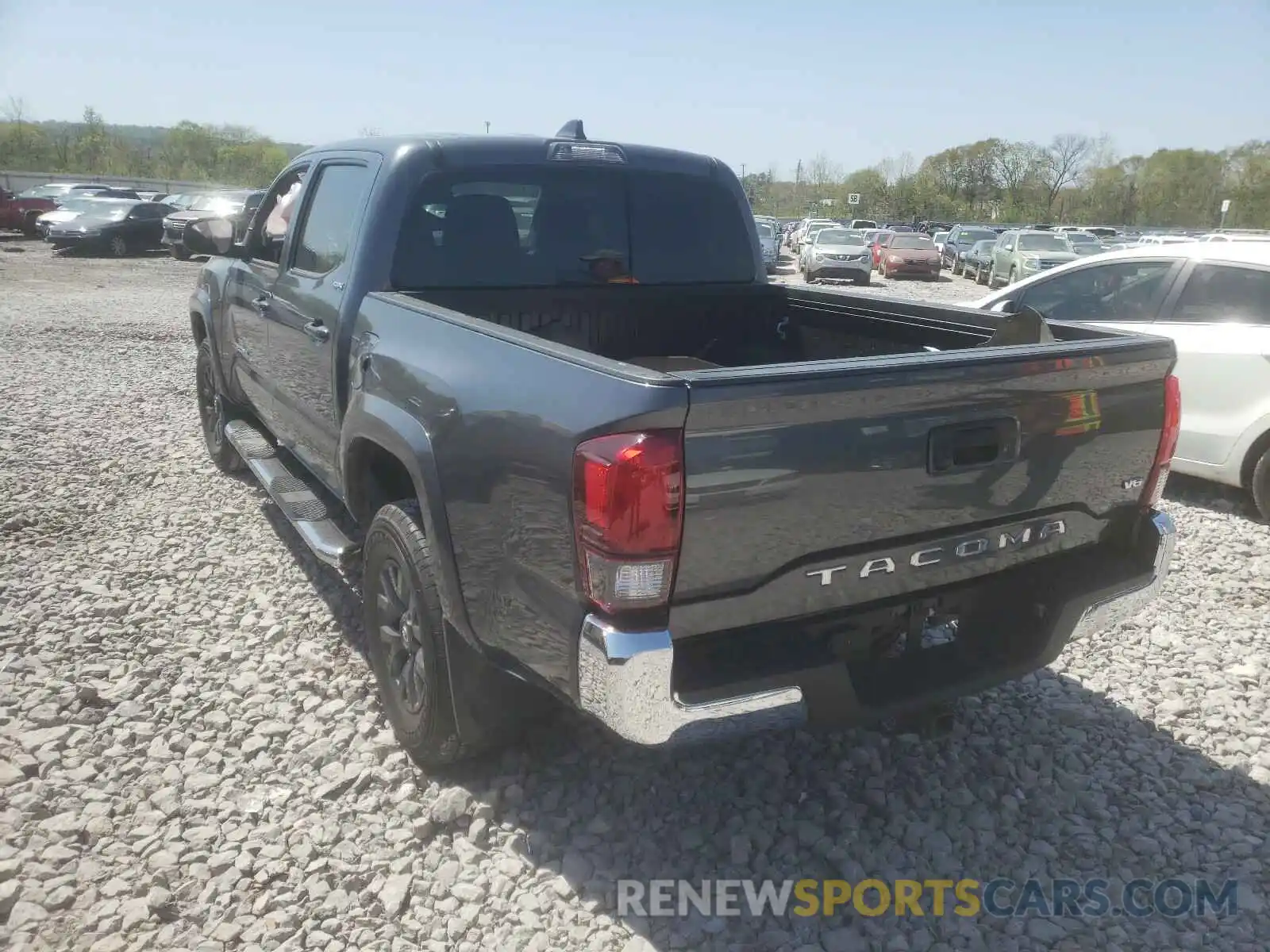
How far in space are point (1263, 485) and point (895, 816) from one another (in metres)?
4.25

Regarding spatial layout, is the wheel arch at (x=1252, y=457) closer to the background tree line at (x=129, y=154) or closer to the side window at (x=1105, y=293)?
the side window at (x=1105, y=293)

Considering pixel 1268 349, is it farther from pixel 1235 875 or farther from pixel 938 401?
pixel 938 401

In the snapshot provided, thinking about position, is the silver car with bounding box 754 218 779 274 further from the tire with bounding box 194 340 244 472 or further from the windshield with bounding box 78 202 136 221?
the tire with bounding box 194 340 244 472

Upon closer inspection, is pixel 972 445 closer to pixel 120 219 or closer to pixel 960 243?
pixel 120 219

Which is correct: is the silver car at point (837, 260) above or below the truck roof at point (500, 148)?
below

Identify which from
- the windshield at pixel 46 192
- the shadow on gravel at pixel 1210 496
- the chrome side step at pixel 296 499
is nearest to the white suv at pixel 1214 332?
the shadow on gravel at pixel 1210 496

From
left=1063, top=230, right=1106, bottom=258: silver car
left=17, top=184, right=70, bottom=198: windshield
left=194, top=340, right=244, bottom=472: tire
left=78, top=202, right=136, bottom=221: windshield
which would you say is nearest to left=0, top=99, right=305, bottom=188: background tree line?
left=17, top=184, right=70, bottom=198: windshield

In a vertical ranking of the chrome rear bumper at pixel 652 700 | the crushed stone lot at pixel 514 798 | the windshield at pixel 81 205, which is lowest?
the crushed stone lot at pixel 514 798

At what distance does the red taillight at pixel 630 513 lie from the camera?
2.11m

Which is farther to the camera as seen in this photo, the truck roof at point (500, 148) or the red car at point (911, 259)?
the red car at point (911, 259)

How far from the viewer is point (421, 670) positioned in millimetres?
3062

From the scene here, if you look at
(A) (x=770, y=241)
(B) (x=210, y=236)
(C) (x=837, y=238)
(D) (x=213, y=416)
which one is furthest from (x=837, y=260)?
(B) (x=210, y=236)

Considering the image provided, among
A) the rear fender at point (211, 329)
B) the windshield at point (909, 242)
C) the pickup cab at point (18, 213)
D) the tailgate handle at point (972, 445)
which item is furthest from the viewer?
the windshield at point (909, 242)

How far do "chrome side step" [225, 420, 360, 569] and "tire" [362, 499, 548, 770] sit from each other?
1.17ft
